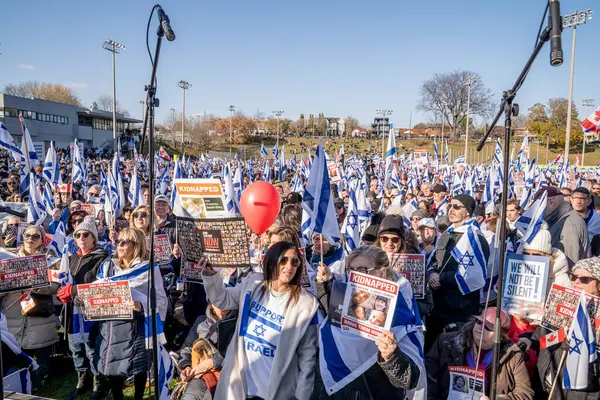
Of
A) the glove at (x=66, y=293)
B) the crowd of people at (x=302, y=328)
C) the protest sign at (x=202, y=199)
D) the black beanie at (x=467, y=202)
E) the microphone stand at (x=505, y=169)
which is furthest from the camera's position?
the black beanie at (x=467, y=202)

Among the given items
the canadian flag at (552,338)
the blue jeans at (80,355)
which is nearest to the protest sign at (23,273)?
the blue jeans at (80,355)

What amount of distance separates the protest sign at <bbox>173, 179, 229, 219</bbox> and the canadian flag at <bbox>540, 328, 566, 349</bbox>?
2469 millimetres

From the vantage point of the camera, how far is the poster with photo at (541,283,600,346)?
3179mm

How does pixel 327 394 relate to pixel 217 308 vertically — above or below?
below

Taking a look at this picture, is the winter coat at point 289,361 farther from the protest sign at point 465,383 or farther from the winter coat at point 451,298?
the winter coat at point 451,298

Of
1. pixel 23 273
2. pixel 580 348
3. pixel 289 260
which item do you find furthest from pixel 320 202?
pixel 23 273

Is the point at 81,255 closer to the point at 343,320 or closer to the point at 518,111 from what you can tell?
the point at 343,320

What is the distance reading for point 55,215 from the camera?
8.85 m

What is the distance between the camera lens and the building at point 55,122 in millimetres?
47344

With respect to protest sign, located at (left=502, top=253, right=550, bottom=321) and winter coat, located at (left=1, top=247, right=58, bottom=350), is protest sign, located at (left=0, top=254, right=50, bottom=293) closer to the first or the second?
winter coat, located at (left=1, top=247, right=58, bottom=350)

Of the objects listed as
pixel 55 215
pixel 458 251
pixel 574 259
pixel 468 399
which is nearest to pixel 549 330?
pixel 468 399

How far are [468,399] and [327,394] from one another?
1.00 meters

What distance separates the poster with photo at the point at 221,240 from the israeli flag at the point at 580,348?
221 centimetres

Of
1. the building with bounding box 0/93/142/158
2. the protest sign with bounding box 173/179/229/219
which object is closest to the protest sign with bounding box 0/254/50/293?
the protest sign with bounding box 173/179/229/219
